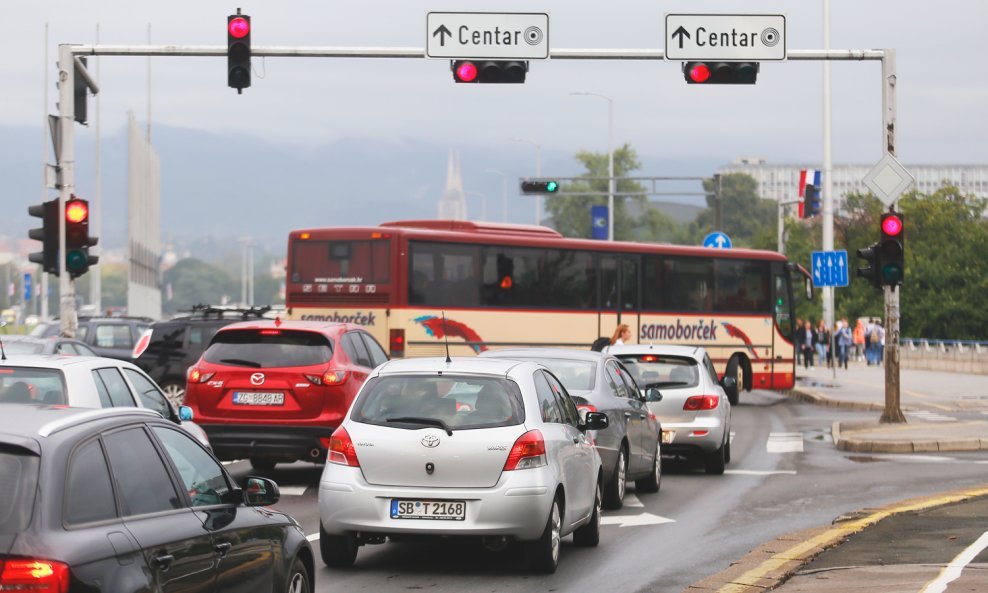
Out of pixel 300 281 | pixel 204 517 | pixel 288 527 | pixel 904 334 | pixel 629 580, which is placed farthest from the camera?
pixel 904 334

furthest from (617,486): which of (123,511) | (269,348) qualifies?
(123,511)

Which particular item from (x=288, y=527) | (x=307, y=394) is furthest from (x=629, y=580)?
(x=307, y=394)

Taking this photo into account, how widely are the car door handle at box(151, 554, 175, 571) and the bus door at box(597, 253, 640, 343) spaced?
1128 inches

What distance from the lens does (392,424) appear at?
1115 cm

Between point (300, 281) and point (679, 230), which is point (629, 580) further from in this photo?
point (679, 230)

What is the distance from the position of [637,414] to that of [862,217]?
96712mm

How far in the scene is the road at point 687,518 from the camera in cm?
1096

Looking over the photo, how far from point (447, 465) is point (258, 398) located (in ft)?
20.6

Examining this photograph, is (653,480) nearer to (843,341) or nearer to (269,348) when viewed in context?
(269,348)

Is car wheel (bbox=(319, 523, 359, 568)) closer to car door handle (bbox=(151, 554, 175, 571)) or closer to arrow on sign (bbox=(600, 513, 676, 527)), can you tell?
arrow on sign (bbox=(600, 513, 676, 527))

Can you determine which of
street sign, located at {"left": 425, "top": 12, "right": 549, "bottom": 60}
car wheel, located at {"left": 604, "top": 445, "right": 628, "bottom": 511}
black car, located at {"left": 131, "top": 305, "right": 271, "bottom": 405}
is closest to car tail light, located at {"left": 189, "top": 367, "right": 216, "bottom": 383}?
car wheel, located at {"left": 604, "top": 445, "right": 628, "bottom": 511}

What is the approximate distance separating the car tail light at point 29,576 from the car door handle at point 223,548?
4.60 feet

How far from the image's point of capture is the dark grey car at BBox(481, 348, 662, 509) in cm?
1512

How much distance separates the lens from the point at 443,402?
1125 centimetres
